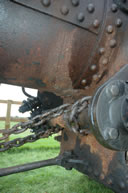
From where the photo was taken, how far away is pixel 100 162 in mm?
1121

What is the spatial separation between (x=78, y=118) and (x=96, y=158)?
49 centimetres

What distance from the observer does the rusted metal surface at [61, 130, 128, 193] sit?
3.31 feet

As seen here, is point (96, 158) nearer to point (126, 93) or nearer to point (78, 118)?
point (78, 118)

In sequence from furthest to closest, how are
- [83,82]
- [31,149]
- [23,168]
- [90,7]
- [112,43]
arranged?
[31,149] < [23,168] < [83,82] < [112,43] < [90,7]

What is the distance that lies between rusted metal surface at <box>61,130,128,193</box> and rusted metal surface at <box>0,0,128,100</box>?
0.42 m

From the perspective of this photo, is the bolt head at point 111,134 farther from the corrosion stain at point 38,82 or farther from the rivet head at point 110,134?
the corrosion stain at point 38,82

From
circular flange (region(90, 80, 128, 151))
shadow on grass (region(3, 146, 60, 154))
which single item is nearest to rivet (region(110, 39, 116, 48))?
circular flange (region(90, 80, 128, 151))

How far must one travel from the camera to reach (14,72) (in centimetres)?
88

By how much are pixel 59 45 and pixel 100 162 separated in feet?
2.52

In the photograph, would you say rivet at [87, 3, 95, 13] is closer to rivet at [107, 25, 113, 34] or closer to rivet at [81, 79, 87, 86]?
rivet at [107, 25, 113, 34]

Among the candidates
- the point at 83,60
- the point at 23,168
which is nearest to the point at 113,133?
the point at 83,60

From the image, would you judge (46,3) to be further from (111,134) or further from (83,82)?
(111,134)

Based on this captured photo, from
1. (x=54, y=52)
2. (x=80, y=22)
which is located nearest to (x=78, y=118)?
(x=54, y=52)

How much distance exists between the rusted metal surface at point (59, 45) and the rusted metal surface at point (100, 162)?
42 centimetres
